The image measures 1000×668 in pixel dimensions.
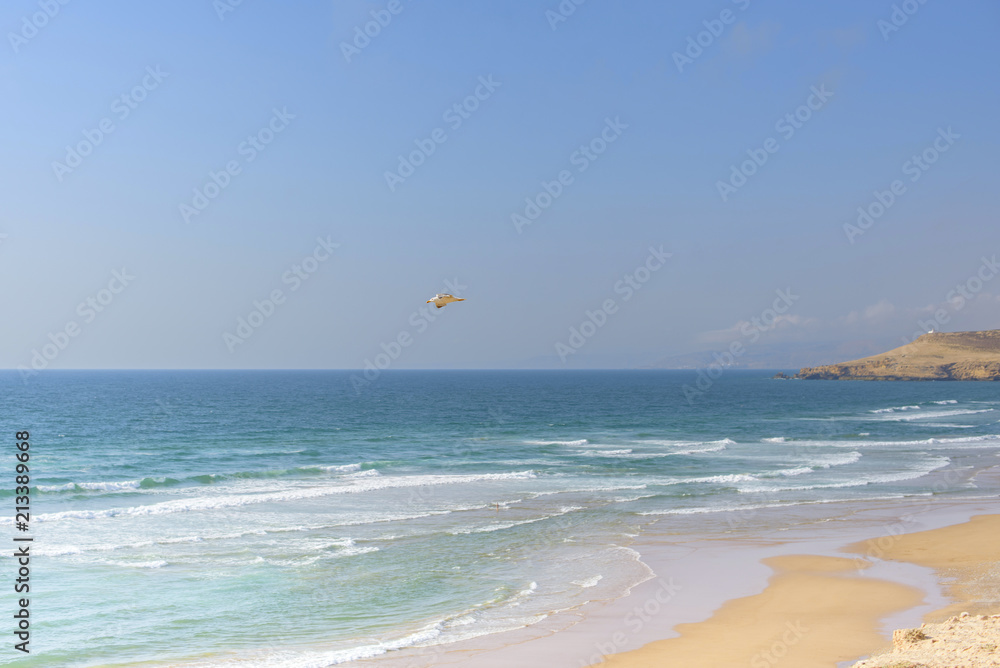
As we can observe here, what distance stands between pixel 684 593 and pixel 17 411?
73149 mm

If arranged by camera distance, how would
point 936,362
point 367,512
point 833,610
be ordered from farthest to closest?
point 936,362 → point 367,512 → point 833,610

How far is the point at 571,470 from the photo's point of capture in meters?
35.1

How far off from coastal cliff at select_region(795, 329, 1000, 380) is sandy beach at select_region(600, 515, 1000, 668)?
582 ft

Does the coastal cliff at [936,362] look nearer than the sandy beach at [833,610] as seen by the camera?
No

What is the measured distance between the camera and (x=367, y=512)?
25.0 m

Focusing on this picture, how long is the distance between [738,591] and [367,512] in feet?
44.0

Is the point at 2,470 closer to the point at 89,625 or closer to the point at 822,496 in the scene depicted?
the point at 89,625

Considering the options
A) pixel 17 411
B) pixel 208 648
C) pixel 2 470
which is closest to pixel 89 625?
pixel 208 648

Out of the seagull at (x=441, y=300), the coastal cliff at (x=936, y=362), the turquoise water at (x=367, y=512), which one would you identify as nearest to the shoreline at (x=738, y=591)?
the turquoise water at (x=367, y=512)

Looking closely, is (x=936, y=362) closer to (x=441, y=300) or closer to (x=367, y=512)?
(x=367, y=512)

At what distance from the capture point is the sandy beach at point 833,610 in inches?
463
